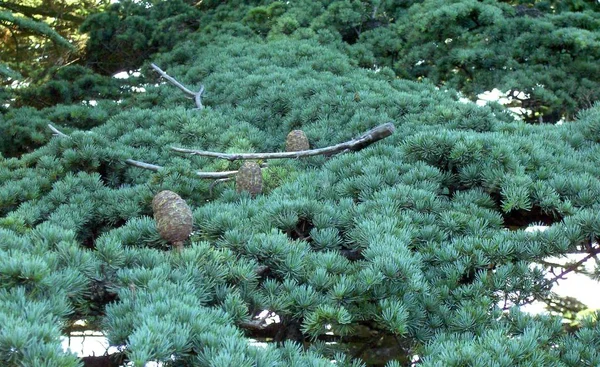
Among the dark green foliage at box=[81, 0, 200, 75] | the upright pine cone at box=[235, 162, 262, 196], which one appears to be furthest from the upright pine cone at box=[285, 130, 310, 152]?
the dark green foliage at box=[81, 0, 200, 75]

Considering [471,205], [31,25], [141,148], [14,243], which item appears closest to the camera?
[14,243]

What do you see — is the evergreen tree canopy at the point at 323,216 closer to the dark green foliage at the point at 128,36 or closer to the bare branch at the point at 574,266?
the bare branch at the point at 574,266

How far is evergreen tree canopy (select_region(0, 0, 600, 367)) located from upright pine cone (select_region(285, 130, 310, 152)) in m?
0.21

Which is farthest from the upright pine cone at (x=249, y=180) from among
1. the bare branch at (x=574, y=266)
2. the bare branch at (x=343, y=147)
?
the bare branch at (x=574, y=266)

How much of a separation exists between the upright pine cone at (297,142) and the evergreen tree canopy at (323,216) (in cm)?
21

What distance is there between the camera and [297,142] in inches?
176

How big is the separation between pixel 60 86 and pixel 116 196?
4.30 meters

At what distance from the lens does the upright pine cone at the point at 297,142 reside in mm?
4461

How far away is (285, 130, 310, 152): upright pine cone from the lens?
4.46 metres

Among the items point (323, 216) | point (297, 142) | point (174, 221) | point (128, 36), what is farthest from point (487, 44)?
point (174, 221)

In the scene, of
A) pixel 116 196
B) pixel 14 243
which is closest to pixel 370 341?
pixel 14 243

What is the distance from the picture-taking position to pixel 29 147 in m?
6.22

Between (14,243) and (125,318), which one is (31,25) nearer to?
(14,243)

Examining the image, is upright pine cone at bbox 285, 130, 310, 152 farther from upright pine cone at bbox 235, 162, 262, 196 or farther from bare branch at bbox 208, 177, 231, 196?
upright pine cone at bbox 235, 162, 262, 196
